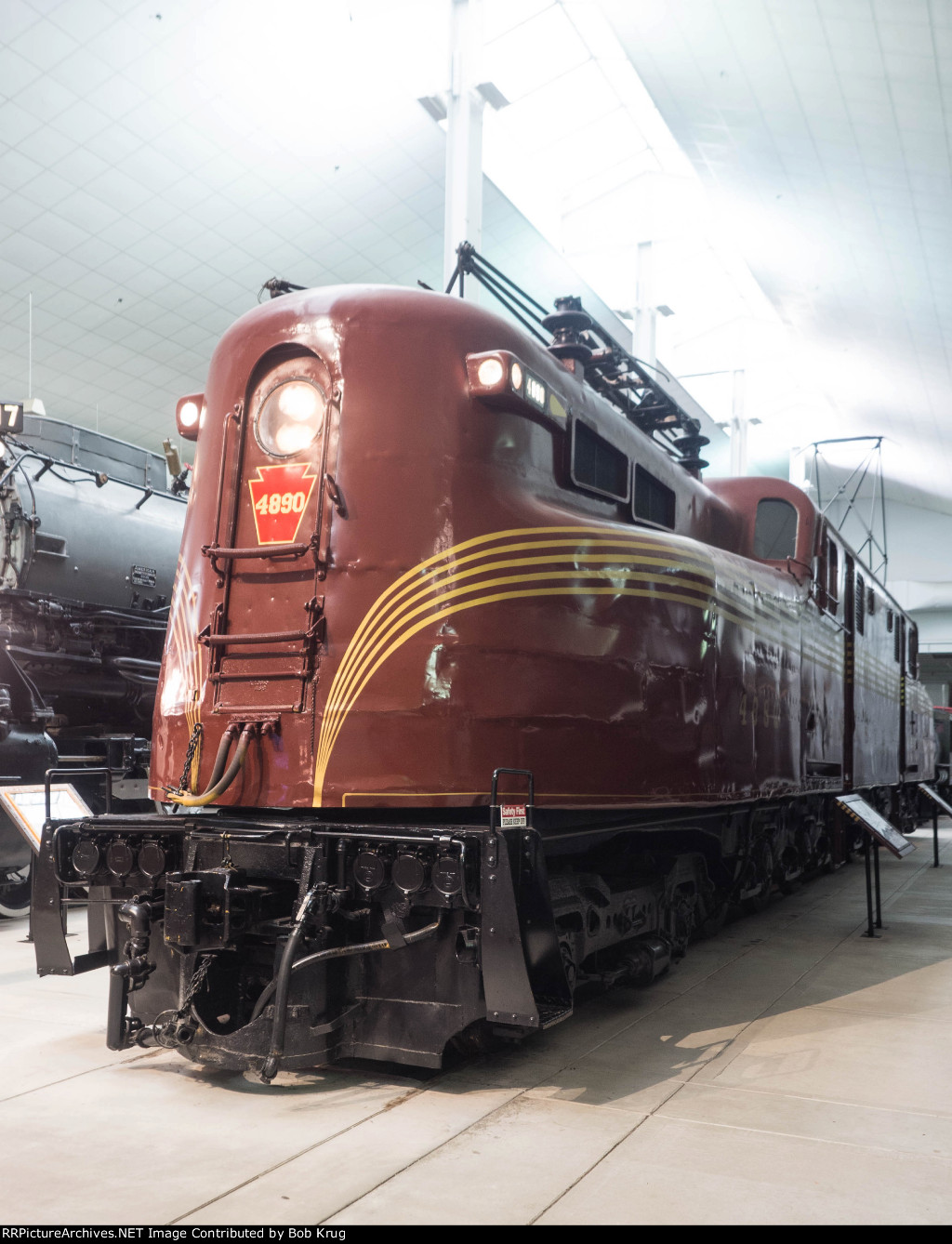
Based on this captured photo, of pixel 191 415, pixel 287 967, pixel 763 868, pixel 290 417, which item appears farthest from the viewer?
pixel 763 868

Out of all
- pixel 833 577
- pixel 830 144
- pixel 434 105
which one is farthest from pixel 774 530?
pixel 434 105

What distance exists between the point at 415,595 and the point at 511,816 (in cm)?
94

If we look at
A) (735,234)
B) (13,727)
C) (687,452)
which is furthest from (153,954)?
(735,234)

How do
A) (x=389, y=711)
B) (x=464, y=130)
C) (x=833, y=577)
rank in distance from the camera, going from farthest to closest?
(x=464, y=130)
(x=833, y=577)
(x=389, y=711)

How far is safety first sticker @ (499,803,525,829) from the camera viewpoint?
390 cm

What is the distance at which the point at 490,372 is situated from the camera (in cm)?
438

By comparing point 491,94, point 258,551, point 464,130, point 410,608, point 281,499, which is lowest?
point 410,608

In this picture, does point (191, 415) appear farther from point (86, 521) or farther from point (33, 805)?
point (86, 521)

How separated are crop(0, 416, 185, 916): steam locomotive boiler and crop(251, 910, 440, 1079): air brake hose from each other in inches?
169

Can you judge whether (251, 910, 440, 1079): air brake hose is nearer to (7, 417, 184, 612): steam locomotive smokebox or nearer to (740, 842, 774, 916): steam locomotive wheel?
(740, 842, 774, 916): steam locomotive wheel

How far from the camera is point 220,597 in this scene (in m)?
4.43

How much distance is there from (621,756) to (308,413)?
6.54 feet

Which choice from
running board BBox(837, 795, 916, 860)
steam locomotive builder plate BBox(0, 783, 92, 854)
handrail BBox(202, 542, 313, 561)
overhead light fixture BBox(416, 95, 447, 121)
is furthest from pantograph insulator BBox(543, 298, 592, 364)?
overhead light fixture BBox(416, 95, 447, 121)
